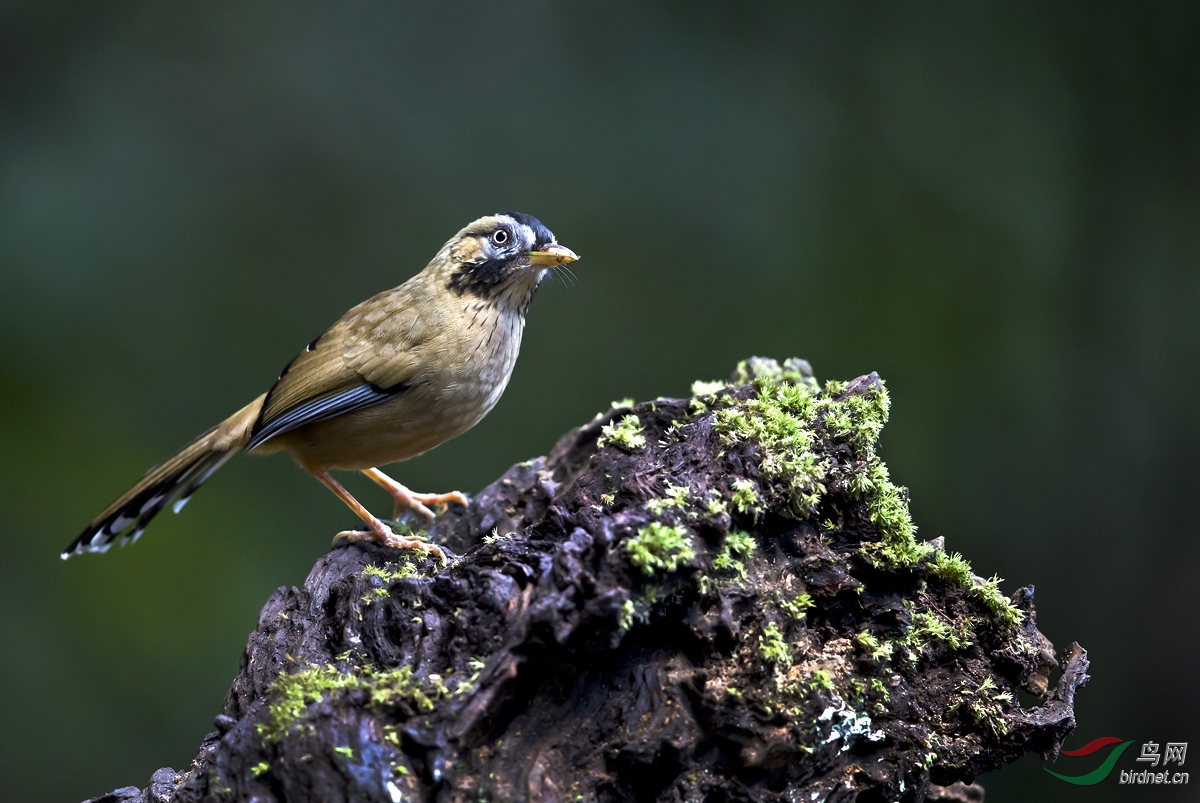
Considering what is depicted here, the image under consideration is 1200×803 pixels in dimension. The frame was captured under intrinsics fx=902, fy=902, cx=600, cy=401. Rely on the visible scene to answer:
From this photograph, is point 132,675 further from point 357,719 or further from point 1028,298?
point 1028,298

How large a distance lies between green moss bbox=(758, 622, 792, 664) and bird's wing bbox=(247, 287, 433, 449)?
2201 mm

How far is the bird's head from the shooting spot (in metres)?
4.58

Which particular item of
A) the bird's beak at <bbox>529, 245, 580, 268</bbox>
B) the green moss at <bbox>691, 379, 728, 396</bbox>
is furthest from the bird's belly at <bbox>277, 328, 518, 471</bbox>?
the green moss at <bbox>691, 379, 728, 396</bbox>

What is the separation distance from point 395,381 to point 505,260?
34.3 inches

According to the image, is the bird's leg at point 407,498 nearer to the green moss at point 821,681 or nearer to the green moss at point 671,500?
the green moss at point 671,500

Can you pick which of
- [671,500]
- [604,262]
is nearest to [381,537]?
[671,500]

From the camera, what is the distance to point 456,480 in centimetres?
708

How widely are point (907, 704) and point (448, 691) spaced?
1.42m

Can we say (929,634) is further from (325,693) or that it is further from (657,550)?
(325,693)

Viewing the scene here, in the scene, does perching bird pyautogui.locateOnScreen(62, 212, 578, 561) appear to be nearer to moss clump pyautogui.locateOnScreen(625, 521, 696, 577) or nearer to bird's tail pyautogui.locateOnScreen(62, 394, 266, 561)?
bird's tail pyautogui.locateOnScreen(62, 394, 266, 561)

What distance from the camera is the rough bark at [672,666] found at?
2.46m

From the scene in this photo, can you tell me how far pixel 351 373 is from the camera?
4281 mm

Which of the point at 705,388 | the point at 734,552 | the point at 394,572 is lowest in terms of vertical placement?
the point at 734,552

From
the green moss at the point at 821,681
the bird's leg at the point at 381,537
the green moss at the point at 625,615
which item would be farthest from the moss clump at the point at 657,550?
the bird's leg at the point at 381,537
